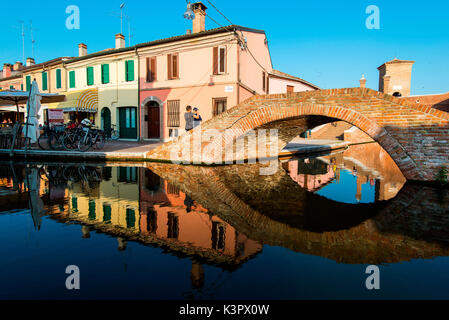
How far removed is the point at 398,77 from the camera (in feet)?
130

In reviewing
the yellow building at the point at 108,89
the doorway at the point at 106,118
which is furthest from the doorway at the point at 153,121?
the doorway at the point at 106,118

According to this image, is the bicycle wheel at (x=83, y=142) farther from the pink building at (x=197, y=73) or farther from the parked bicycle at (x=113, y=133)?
the parked bicycle at (x=113, y=133)

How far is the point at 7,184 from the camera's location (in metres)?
6.02

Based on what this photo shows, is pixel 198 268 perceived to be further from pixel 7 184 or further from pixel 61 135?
pixel 61 135

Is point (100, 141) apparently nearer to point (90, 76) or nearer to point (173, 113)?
point (173, 113)

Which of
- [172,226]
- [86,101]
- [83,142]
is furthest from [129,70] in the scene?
[172,226]

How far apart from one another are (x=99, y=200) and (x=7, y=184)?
120 inches

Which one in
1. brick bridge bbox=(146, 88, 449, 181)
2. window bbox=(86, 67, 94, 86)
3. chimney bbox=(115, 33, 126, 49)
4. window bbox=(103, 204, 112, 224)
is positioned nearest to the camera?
window bbox=(103, 204, 112, 224)

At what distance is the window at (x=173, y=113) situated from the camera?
17.1 meters

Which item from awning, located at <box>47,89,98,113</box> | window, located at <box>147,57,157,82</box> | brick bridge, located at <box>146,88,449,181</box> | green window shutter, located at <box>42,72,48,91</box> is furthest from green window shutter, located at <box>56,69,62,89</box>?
brick bridge, located at <box>146,88,449,181</box>

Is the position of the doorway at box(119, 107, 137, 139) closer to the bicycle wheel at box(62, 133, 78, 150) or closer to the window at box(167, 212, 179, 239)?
the bicycle wheel at box(62, 133, 78, 150)

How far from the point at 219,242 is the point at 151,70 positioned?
57.0 ft

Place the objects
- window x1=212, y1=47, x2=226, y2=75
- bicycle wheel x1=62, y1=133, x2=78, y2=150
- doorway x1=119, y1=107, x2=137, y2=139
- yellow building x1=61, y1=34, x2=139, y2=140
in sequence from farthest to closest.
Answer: doorway x1=119, y1=107, x2=137, y2=139 < yellow building x1=61, y1=34, x2=139, y2=140 < window x1=212, y1=47, x2=226, y2=75 < bicycle wheel x1=62, y1=133, x2=78, y2=150

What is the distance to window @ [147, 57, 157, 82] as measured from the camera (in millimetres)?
17844
